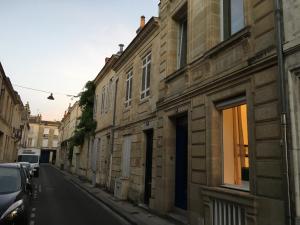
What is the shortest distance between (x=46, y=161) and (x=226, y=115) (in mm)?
70194

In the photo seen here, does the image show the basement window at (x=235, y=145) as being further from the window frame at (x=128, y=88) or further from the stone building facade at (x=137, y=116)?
the window frame at (x=128, y=88)

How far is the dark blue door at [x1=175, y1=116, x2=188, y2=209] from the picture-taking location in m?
9.20

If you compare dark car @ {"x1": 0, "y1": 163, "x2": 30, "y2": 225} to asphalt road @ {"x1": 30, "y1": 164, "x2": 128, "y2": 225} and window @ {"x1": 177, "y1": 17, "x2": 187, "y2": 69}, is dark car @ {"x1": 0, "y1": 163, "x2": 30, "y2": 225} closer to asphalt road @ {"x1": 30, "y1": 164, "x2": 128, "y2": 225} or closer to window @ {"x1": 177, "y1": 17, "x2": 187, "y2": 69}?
asphalt road @ {"x1": 30, "y1": 164, "x2": 128, "y2": 225}

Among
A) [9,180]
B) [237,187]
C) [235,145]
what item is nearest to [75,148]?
[9,180]

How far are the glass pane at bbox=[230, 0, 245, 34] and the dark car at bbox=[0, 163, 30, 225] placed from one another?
6.08m

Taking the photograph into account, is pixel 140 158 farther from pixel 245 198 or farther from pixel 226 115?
pixel 245 198

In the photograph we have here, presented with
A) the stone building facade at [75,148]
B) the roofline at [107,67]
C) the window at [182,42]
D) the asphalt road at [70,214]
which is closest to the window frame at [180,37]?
the window at [182,42]

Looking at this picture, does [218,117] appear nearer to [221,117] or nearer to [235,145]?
[221,117]

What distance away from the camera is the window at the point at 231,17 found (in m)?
7.08

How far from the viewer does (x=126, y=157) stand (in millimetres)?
14078

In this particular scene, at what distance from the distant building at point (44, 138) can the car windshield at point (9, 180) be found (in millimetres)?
66974

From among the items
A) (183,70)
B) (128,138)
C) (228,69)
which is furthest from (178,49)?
(128,138)

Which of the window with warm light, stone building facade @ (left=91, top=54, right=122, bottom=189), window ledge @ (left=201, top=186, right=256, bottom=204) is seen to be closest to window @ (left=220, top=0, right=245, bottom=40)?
window ledge @ (left=201, top=186, right=256, bottom=204)

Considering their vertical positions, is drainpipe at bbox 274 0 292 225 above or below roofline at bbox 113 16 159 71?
below
